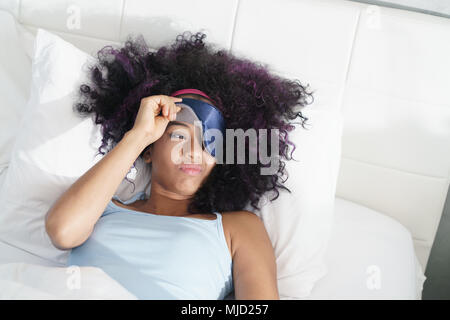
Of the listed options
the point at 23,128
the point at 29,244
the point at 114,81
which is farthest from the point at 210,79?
the point at 29,244

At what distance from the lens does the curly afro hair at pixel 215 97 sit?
3.77 ft

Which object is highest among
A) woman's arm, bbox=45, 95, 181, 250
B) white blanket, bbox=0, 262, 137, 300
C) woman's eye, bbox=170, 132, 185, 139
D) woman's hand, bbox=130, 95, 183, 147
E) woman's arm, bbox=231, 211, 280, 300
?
woman's hand, bbox=130, 95, 183, 147

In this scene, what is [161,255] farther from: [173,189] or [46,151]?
[46,151]

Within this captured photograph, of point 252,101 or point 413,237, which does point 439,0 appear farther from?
point 413,237

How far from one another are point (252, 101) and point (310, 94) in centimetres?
19

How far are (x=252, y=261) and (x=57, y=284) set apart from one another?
1.40ft

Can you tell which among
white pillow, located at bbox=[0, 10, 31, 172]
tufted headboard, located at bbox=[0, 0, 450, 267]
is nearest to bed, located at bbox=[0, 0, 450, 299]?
tufted headboard, located at bbox=[0, 0, 450, 267]

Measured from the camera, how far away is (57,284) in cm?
82

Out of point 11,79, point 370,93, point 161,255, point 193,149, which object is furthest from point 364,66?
point 11,79

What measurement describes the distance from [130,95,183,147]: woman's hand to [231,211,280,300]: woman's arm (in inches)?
12.1

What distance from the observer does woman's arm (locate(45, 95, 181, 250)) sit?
904 mm

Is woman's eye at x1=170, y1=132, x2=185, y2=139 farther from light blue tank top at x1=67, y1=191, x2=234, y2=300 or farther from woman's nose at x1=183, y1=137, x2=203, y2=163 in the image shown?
light blue tank top at x1=67, y1=191, x2=234, y2=300

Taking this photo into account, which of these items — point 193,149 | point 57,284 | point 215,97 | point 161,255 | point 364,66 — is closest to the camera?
point 57,284
